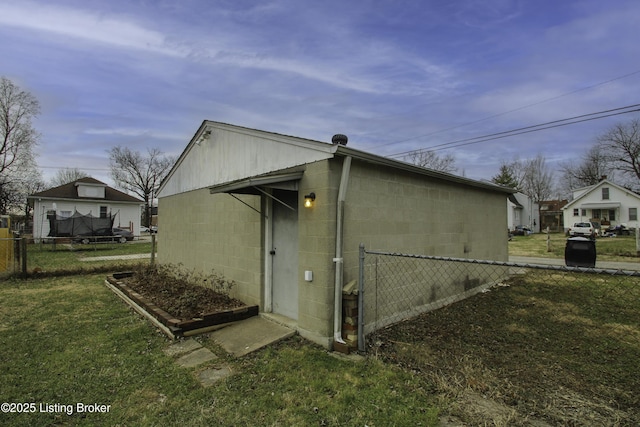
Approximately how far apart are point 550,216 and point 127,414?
54.8m

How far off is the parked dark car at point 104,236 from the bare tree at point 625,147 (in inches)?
1970

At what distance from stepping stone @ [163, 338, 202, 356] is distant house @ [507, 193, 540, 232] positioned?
39.4m

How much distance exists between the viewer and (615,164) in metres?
36.3

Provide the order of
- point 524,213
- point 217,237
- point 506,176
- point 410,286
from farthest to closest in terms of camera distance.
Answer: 1. point 506,176
2. point 524,213
3. point 217,237
4. point 410,286

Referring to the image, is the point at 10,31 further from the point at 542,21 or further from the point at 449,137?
the point at 449,137

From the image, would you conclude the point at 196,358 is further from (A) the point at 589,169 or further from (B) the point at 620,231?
(A) the point at 589,169

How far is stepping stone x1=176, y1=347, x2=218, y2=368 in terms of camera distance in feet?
12.5

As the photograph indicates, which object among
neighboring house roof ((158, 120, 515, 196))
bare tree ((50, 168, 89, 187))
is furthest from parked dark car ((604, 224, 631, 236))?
bare tree ((50, 168, 89, 187))

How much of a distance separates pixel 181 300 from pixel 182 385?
2611 mm

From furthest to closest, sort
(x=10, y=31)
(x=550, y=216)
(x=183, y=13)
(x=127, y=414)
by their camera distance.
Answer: (x=550, y=216) < (x=183, y=13) < (x=10, y=31) < (x=127, y=414)

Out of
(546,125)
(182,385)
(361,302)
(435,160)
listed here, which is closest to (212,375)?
(182,385)

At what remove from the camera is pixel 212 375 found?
352 cm

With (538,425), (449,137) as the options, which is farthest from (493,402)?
(449,137)

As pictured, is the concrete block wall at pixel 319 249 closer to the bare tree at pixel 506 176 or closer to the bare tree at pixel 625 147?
the bare tree at pixel 506 176
